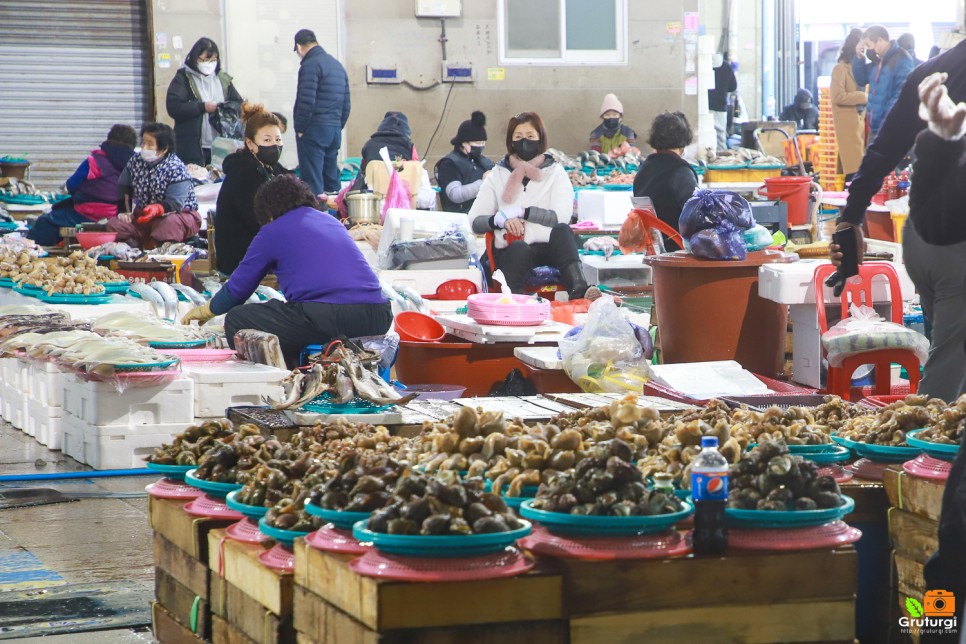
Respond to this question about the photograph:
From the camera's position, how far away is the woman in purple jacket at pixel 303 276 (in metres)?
7.36

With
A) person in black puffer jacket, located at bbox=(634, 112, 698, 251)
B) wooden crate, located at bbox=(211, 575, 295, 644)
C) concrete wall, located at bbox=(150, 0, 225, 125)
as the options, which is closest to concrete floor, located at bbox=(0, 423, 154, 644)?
wooden crate, located at bbox=(211, 575, 295, 644)

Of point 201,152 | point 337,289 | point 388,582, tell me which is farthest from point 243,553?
point 201,152

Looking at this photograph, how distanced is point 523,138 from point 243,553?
21.4 ft

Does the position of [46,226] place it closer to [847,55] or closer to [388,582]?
[847,55]

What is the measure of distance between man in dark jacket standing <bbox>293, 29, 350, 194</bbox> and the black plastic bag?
25.4 feet

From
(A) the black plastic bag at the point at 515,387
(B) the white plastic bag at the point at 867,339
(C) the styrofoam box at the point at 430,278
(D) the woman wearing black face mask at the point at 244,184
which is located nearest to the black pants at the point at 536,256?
(C) the styrofoam box at the point at 430,278

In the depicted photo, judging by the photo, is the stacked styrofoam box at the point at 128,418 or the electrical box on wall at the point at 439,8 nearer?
the stacked styrofoam box at the point at 128,418

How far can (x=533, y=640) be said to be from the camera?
2.86m

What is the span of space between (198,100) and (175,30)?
3005 millimetres

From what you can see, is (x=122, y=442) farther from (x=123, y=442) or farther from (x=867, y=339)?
(x=867, y=339)

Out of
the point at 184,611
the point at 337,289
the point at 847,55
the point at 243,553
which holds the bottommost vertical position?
the point at 184,611

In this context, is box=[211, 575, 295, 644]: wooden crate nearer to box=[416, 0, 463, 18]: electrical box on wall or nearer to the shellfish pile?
the shellfish pile

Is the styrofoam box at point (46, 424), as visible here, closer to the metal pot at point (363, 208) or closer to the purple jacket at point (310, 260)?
the purple jacket at point (310, 260)

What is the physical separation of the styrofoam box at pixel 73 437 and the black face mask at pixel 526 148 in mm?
3956
